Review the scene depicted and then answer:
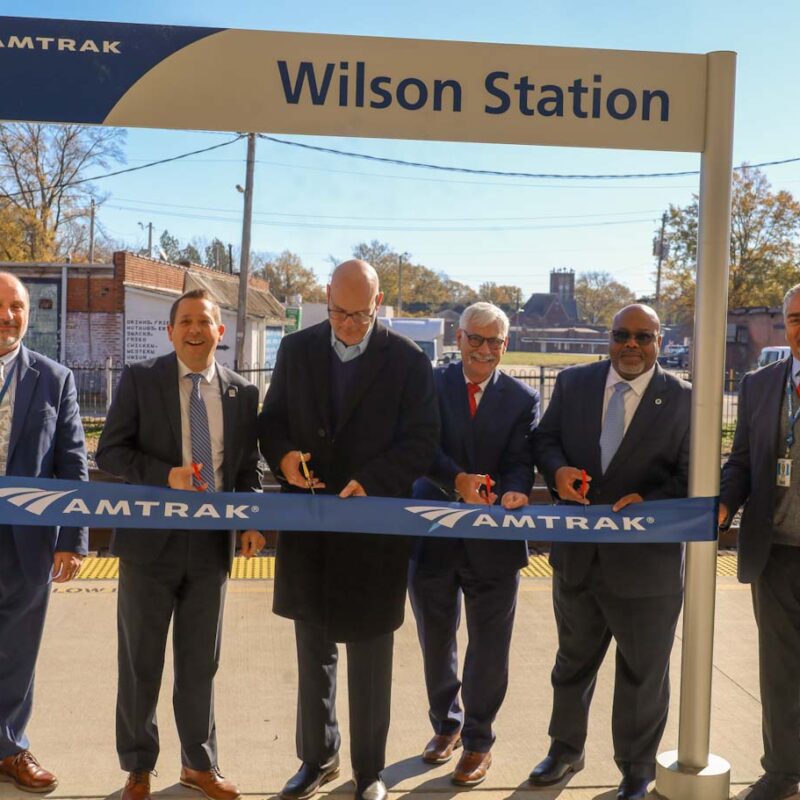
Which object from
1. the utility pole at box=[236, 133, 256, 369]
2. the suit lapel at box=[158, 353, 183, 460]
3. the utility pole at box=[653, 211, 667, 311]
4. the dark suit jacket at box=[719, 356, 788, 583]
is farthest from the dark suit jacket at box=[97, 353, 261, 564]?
the utility pole at box=[653, 211, 667, 311]

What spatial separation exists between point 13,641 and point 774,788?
316cm

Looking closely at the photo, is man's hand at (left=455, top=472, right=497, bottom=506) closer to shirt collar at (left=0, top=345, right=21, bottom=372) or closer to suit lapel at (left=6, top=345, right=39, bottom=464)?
suit lapel at (left=6, top=345, right=39, bottom=464)

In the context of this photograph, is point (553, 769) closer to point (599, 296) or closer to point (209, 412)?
point (209, 412)

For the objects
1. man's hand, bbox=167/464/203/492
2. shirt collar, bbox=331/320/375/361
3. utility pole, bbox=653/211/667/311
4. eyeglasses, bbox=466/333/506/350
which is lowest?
man's hand, bbox=167/464/203/492

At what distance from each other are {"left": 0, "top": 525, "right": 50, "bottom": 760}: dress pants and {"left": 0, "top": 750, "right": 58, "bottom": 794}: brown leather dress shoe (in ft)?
0.11

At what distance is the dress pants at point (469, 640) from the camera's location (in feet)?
12.7

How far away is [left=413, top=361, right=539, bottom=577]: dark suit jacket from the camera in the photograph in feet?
12.8

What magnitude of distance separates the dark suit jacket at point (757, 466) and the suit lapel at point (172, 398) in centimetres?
226

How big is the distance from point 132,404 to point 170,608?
0.82 metres

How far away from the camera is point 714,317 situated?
11.4ft

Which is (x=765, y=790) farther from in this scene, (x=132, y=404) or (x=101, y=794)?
(x=132, y=404)

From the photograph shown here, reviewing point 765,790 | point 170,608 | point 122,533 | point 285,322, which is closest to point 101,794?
point 170,608

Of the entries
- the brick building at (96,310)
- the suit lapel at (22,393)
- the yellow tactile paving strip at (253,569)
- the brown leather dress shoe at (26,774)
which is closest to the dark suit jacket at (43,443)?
the suit lapel at (22,393)

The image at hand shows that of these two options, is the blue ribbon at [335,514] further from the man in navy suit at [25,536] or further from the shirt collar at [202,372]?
the shirt collar at [202,372]
